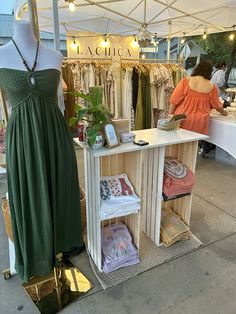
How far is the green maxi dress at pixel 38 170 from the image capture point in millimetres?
1289

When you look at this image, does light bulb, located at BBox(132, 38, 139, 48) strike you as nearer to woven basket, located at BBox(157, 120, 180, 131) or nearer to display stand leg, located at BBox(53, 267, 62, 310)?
woven basket, located at BBox(157, 120, 180, 131)

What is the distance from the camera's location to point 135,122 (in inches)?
168

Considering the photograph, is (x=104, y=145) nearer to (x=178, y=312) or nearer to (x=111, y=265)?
(x=111, y=265)

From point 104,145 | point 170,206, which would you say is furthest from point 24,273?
point 170,206

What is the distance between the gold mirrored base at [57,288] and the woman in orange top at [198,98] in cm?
246

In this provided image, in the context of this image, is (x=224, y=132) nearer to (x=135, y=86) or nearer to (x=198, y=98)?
(x=198, y=98)

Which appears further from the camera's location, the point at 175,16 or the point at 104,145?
the point at 175,16

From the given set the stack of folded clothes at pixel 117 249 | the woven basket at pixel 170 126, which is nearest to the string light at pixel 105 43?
the woven basket at pixel 170 126

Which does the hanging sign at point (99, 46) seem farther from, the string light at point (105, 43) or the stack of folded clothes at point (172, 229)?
the stack of folded clothes at point (172, 229)

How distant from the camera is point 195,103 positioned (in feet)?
10.9

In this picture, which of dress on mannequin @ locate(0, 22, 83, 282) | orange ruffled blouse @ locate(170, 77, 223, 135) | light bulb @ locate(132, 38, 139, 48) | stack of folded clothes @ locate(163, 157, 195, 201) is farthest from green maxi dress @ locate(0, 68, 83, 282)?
light bulb @ locate(132, 38, 139, 48)

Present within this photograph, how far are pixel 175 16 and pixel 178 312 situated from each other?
5232 mm

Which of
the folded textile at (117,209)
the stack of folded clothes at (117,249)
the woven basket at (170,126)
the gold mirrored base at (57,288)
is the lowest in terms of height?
the gold mirrored base at (57,288)

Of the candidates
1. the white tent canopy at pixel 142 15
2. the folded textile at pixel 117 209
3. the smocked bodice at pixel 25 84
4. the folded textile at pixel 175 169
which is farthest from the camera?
the white tent canopy at pixel 142 15
